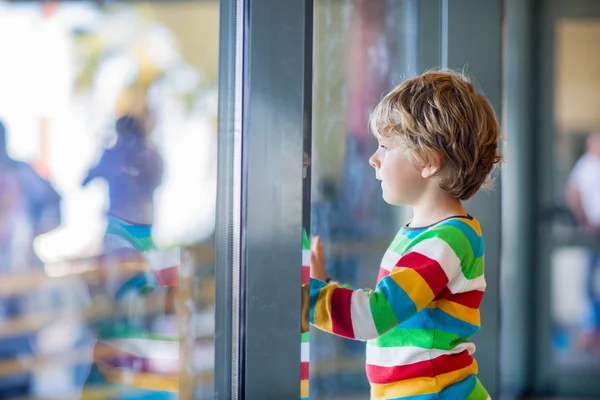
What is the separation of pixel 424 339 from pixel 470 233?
0.54ft

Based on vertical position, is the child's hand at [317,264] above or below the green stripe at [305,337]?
above

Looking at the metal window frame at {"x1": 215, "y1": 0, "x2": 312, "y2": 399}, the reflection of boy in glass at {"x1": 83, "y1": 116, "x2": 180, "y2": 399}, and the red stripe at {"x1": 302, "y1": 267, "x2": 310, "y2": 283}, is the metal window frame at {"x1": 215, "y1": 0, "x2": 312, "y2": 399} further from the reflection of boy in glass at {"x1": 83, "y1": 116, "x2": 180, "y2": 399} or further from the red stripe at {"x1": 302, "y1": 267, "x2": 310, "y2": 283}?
the reflection of boy in glass at {"x1": 83, "y1": 116, "x2": 180, "y2": 399}

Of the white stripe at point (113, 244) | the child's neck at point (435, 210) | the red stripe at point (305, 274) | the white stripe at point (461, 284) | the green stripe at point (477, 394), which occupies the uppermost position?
the child's neck at point (435, 210)

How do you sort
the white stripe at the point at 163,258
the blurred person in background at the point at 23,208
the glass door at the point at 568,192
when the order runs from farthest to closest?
the glass door at the point at 568,192 → the blurred person in background at the point at 23,208 → the white stripe at the point at 163,258

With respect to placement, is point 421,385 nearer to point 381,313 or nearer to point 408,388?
point 408,388

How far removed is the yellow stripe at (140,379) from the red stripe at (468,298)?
45cm

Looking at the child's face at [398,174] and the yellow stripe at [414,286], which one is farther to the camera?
the child's face at [398,174]

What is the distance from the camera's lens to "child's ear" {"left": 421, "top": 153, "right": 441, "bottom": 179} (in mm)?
1047

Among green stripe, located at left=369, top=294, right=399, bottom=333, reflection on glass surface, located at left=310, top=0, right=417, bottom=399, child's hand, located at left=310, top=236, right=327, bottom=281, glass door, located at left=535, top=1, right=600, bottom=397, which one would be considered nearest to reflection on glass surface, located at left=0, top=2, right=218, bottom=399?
child's hand, located at left=310, top=236, right=327, bottom=281

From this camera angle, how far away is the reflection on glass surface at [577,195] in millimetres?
3166

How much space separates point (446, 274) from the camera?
3.25 ft

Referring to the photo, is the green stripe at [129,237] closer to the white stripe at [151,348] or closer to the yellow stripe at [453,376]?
the white stripe at [151,348]

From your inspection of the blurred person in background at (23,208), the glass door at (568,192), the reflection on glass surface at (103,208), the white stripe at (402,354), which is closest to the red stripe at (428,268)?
the white stripe at (402,354)

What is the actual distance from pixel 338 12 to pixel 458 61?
1.16 m
